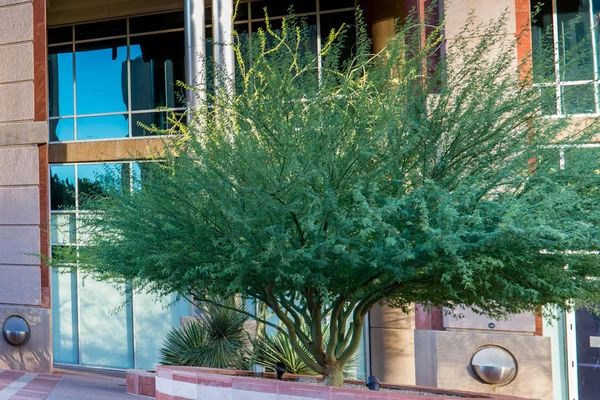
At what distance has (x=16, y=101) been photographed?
770 inches

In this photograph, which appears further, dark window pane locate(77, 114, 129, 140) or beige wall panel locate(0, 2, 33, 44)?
dark window pane locate(77, 114, 129, 140)

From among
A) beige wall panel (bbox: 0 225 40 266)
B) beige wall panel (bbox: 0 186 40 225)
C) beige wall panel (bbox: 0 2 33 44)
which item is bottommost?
beige wall panel (bbox: 0 225 40 266)

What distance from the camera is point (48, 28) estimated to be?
21516mm

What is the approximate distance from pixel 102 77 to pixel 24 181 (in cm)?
360

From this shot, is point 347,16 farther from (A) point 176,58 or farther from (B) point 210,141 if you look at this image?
(B) point 210,141

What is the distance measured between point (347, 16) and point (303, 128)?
437 inches

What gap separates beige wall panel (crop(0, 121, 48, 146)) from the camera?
19047 millimetres

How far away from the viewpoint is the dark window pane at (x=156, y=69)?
793 inches

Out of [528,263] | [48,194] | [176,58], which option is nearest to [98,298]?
[48,194]

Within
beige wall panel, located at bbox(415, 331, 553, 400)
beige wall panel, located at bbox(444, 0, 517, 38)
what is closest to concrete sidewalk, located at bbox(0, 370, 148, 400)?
beige wall panel, located at bbox(415, 331, 553, 400)

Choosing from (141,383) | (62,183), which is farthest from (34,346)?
(141,383)

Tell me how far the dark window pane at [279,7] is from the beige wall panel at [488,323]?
8.86 meters

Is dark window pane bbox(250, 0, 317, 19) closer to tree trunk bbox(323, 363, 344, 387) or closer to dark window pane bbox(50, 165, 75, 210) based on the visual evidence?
dark window pane bbox(50, 165, 75, 210)

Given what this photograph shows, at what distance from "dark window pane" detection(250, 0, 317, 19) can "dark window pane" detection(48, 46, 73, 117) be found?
557 cm
